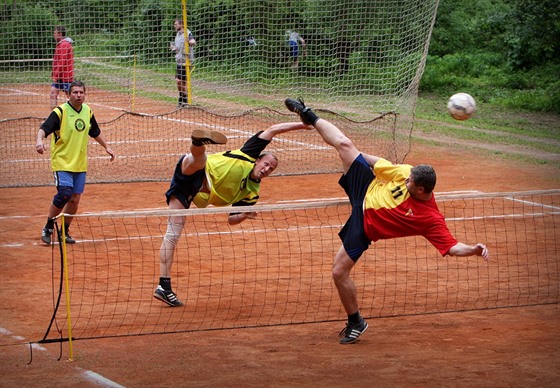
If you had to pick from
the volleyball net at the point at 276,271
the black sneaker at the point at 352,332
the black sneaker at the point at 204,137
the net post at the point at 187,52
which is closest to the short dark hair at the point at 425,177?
the volleyball net at the point at 276,271

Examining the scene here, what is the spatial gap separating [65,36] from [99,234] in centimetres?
805

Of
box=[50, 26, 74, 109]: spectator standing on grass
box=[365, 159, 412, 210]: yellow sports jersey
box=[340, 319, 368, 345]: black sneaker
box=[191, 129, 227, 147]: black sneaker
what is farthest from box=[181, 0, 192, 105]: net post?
box=[340, 319, 368, 345]: black sneaker

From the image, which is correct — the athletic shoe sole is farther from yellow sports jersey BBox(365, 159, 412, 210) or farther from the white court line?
the white court line

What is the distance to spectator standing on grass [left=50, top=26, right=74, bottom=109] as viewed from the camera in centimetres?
1946

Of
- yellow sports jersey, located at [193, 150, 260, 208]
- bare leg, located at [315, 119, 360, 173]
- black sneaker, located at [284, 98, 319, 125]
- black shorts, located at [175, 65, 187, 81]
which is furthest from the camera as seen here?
black shorts, located at [175, 65, 187, 81]

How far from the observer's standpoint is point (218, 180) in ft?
33.0

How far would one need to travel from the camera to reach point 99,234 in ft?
44.2

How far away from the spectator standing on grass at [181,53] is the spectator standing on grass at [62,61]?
91.6 inches

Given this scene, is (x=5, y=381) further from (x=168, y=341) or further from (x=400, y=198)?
(x=400, y=198)

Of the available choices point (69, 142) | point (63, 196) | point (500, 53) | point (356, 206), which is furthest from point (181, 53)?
point (500, 53)

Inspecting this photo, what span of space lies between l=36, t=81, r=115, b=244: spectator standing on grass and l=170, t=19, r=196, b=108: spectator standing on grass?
7995mm

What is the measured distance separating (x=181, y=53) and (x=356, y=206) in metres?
12.7

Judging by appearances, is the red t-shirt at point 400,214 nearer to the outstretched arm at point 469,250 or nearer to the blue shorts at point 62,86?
the outstretched arm at point 469,250

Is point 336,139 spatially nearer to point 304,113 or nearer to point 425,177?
point 304,113
